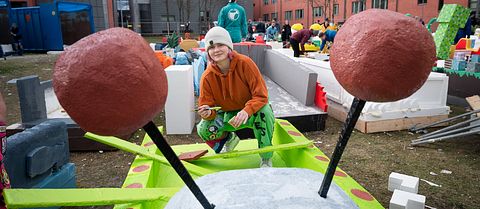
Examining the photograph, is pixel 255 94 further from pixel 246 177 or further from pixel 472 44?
pixel 472 44

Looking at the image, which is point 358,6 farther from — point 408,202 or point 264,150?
point 264,150

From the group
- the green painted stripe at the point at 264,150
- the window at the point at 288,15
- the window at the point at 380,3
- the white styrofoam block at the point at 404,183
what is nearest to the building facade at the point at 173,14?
the window at the point at 288,15

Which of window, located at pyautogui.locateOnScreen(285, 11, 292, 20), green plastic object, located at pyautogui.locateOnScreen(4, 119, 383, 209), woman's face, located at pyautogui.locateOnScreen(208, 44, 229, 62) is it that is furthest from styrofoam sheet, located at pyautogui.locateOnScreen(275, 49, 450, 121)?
window, located at pyautogui.locateOnScreen(285, 11, 292, 20)

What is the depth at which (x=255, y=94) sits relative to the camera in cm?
261

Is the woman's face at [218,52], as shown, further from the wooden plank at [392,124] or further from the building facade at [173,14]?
the building facade at [173,14]

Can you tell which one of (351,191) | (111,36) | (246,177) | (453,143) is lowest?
(453,143)

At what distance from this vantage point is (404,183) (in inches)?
107

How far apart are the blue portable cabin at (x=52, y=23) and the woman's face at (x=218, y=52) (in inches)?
553

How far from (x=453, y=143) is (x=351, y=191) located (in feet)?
9.01

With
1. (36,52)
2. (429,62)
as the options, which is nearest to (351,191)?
(429,62)

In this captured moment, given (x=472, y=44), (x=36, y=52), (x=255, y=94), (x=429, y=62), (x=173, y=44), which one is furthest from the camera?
(x=36, y=52)

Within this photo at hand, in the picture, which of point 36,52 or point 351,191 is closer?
point 351,191

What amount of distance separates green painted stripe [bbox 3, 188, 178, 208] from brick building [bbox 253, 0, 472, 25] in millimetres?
20333

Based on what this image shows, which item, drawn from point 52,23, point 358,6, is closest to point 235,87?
point 52,23
